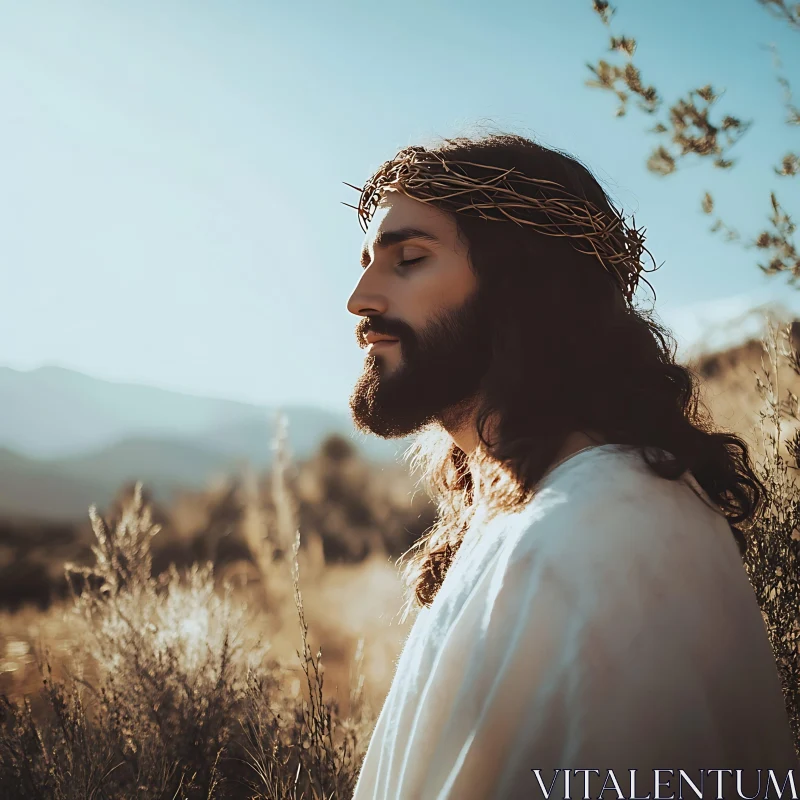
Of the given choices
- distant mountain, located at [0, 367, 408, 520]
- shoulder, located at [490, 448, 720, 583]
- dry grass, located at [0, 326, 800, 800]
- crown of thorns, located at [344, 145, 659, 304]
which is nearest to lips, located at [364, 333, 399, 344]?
crown of thorns, located at [344, 145, 659, 304]

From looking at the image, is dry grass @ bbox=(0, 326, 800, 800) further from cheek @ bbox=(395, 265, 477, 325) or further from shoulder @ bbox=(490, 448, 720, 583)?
shoulder @ bbox=(490, 448, 720, 583)

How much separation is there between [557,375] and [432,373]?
14.2 inches

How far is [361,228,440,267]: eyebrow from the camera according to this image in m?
2.08

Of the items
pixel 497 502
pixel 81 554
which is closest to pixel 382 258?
pixel 497 502

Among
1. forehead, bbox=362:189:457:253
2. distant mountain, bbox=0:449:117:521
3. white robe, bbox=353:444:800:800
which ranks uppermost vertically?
forehead, bbox=362:189:457:253

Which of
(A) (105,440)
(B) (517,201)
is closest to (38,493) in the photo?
(A) (105,440)

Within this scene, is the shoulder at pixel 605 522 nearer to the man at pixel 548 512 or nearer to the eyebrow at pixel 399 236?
the man at pixel 548 512

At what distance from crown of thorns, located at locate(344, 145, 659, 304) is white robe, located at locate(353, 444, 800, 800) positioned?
0.97 meters

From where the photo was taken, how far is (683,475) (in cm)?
151

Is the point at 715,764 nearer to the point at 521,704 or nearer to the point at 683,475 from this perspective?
the point at 521,704

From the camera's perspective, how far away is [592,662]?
115 centimetres

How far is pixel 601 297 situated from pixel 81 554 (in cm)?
1039

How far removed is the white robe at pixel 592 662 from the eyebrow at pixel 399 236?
98 cm

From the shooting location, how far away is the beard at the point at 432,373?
1971 millimetres
